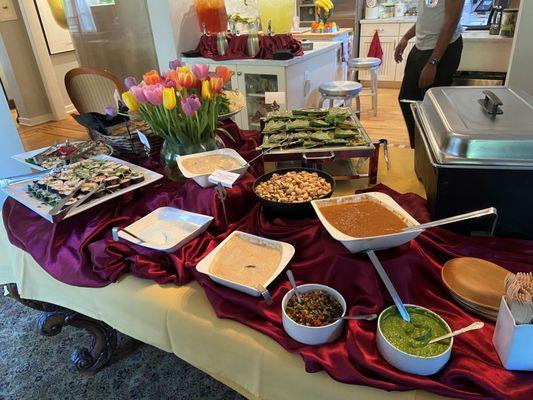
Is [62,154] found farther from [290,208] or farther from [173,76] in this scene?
[290,208]

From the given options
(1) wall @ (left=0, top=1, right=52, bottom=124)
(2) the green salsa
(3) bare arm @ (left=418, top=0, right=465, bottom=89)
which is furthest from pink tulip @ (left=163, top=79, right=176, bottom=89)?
(1) wall @ (left=0, top=1, right=52, bottom=124)

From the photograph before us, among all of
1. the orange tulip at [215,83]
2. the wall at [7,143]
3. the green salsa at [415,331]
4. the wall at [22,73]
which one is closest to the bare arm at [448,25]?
the orange tulip at [215,83]

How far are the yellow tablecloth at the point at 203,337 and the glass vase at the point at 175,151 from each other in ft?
1.29

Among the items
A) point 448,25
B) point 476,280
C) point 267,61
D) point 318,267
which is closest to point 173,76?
point 318,267

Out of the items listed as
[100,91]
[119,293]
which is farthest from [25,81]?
[119,293]

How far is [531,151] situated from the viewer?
31.3 inches

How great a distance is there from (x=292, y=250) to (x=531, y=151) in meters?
0.52

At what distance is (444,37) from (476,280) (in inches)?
67.4

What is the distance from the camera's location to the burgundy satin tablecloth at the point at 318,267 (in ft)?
2.00

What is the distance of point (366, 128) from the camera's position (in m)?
3.56

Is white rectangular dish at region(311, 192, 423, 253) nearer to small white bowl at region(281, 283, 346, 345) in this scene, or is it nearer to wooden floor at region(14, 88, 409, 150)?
small white bowl at region(281, 283, 346, 345)

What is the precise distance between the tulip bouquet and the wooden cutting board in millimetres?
709

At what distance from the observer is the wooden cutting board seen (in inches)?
27.5

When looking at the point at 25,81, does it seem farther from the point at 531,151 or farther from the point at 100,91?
the point at 531,151
